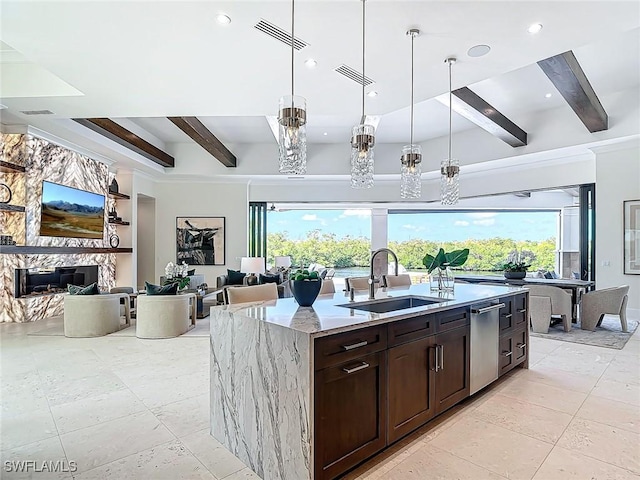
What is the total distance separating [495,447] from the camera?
2461 mm

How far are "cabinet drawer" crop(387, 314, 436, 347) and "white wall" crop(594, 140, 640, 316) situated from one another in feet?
20.4

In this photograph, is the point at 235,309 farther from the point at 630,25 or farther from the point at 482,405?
the point at 630,25

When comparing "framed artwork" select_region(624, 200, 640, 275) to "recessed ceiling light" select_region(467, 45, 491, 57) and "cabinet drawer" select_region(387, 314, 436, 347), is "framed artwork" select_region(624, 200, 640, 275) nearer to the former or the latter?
"recessed ceiling light" select_region(467, 45, 491, 57)

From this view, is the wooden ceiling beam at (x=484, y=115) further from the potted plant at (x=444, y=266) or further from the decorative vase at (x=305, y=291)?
the decorative vase at (x=305, y=291)

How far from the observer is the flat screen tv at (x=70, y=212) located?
666 centimetres

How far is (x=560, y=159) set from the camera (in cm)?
774

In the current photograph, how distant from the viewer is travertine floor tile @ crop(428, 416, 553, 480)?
2.24 m

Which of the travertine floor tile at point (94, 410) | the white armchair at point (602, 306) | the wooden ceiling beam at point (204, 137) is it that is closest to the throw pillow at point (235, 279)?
the wooden ceiling beam at point (204, 137)

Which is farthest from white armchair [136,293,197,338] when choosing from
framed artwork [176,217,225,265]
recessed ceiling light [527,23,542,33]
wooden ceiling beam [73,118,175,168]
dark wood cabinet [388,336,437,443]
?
recessed ceiling light [527,23,542,33]

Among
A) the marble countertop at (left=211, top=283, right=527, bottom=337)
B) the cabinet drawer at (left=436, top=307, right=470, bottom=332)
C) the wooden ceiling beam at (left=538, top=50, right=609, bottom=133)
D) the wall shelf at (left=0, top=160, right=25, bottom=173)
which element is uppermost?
the wooden ceiling beam at (left=538, top=50, right=609, bottom=133)

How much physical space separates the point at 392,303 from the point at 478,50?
96.0 inches

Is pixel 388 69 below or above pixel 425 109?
below

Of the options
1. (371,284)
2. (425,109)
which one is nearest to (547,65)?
(425,109)

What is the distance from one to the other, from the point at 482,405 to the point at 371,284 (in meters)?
1.35
